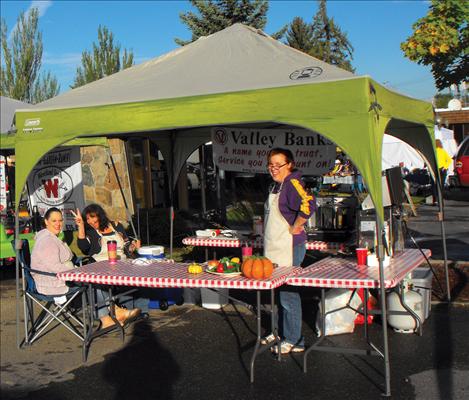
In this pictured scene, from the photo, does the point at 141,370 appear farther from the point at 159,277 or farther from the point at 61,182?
the point at 61,182

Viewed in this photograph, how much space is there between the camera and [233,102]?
16.2ft

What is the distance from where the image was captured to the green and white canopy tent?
14.7 ft

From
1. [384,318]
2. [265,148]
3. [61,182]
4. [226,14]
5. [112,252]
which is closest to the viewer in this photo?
[384,318]

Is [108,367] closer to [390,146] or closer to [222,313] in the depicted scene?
[222,313]

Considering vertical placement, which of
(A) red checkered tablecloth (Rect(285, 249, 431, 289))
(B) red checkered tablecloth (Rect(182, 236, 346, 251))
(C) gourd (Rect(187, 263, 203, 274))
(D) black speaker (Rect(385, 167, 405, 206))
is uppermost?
(D) black speaker (Rect(385, 167, 405, 206))

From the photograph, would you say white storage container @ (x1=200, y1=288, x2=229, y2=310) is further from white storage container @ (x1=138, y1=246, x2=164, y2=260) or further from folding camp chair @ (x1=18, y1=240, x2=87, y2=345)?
folding camp chair @ (x1=18, y1=240, x2=87, y2=345)

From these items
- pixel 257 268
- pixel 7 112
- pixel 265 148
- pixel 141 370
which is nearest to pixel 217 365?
pixel 141 370

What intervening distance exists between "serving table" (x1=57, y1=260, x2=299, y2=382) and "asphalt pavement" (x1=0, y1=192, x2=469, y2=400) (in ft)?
0.77

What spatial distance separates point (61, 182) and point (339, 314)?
14.8ft

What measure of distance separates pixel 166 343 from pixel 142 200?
7.79m

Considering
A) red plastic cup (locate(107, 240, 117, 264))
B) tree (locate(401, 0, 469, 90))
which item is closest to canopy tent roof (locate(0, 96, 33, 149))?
red plastic cup (locate(107, 240, 117, 264))

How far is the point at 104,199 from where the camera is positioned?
12.7 meters

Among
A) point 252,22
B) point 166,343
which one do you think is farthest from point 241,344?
point 252,22

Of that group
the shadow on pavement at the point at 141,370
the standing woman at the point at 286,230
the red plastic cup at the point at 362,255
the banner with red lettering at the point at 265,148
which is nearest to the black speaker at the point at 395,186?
the red plastic cup at the point at 362,255
